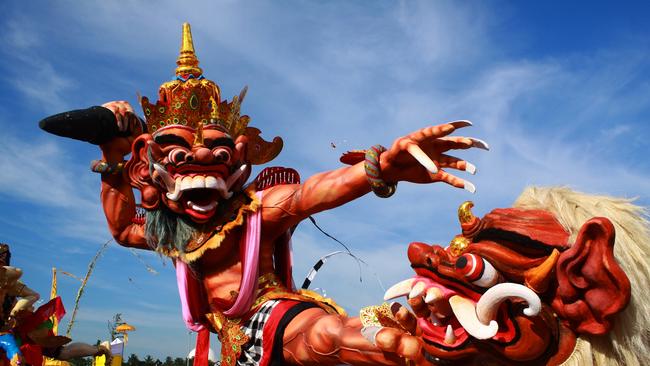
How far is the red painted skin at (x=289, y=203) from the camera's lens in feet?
7.75

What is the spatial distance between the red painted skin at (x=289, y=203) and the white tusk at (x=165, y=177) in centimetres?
6

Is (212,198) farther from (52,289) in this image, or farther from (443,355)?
(52,289)

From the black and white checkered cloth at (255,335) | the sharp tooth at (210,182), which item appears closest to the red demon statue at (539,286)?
the black and white checkered cloth at (255,335)

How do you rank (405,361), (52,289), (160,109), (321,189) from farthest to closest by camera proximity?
(52,289) → (160,109) → (321,189) → (405,361)

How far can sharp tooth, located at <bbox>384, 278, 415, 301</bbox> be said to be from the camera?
2041 mm

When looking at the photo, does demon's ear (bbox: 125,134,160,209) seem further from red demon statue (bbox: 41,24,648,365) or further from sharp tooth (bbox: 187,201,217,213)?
sharp tooth (bbox: 187,201,217,213)

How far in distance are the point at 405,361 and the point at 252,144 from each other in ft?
5.56

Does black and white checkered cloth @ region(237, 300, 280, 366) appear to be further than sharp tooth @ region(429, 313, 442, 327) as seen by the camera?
Yes

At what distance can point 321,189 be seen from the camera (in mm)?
2865

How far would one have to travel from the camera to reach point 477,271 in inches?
74.0

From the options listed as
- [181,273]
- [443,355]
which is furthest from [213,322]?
[443,355]

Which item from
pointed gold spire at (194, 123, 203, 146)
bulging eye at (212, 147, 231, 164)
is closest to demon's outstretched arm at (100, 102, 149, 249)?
pointed gold spire at (194, 123, 203, 146)

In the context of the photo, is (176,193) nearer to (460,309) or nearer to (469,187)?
(469,187)

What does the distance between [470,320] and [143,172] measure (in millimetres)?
1930
